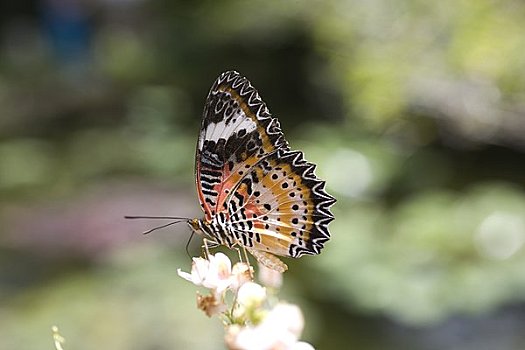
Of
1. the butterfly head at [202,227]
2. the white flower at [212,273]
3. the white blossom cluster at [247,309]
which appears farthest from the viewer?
the butterfly head at [202,227]

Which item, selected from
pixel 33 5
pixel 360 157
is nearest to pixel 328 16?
pixel 360 157

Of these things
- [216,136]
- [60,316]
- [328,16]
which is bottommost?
[216,136]

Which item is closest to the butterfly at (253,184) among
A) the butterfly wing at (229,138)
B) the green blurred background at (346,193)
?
the butterfly wing at (229,138)

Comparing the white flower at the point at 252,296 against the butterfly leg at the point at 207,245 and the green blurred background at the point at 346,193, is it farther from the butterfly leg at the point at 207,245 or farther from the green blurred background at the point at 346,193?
the green blurred background at the point at 346,193

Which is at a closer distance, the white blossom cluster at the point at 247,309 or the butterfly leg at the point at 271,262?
the white blossom cluster at the point at 247,309

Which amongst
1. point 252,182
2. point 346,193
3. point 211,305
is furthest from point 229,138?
point 346,193

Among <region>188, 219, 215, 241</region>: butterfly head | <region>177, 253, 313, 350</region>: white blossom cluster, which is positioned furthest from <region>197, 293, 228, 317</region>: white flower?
<region>188, 219, 215, 241</region>: butterfly head

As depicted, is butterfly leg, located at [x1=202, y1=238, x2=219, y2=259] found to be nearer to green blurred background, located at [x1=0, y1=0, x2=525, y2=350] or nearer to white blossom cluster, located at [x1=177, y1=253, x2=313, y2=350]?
white blossom cluster, located at [x1=177, y1=253, x2=313, y2=350]

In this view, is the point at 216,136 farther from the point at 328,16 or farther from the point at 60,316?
the point at 328,16
